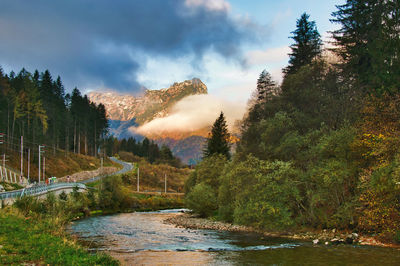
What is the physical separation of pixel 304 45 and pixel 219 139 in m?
30.1

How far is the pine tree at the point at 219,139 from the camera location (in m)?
78.1

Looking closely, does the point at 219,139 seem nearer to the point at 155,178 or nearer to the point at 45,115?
the point at 45,115

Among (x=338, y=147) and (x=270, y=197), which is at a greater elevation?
(x=338, y=147)

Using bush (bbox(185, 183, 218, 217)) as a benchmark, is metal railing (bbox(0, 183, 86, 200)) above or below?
above

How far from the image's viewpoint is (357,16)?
42062 mm

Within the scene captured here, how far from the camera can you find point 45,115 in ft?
321

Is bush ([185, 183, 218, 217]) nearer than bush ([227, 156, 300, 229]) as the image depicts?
No

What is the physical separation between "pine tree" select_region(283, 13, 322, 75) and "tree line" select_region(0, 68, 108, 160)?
211 feet

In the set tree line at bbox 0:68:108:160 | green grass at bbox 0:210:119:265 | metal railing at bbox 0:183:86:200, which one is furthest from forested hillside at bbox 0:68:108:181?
green grass at bbox 0:210:119:265

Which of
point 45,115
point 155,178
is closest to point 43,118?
point 45,115

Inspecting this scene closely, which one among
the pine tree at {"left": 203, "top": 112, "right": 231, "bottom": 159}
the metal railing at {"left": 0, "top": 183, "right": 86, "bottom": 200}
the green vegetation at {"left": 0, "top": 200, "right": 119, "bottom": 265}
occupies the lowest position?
the green vegetation at {"left": 0, "top": 200, "right": 119, "bottom": 265}

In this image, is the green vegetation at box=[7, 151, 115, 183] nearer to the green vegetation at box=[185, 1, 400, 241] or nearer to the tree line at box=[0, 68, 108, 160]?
the tree line at box=[0, 68, 108, 160]

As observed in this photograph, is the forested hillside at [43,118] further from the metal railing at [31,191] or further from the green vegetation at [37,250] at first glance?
the green vegetation at [37,250]

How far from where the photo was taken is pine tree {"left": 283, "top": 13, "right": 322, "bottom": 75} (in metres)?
56.3
